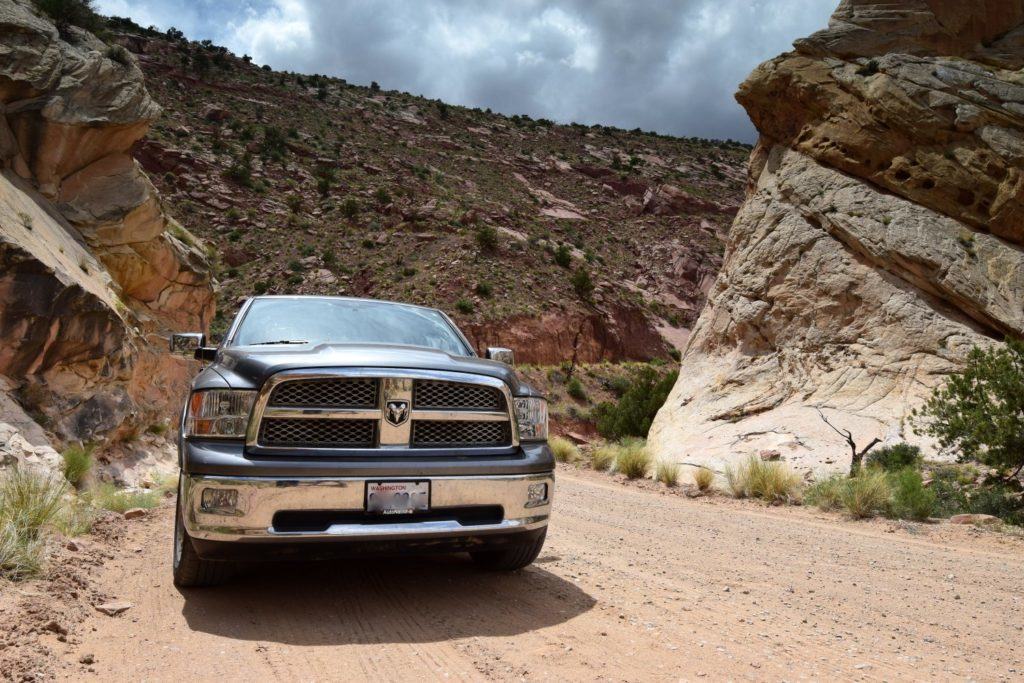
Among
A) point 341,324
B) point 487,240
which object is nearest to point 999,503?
point 341,324

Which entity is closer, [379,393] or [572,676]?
[572,676]

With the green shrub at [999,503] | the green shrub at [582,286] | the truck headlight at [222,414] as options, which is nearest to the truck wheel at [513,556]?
the truck headlight at [222,414]

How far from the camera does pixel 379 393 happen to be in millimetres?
4094

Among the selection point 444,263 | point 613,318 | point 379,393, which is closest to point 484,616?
point 379,393

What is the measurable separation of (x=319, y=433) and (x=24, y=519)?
96.8 inches

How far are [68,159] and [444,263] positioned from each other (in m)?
32.3

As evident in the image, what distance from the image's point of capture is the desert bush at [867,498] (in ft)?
31.0

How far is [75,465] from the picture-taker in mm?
8711

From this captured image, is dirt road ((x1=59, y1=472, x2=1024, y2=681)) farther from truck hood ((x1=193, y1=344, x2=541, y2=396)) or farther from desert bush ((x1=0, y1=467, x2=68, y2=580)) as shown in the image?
truck hood ((x1=193, y1=344, x2=541, y2=396))

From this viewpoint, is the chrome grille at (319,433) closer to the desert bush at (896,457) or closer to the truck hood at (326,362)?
the truck hood at (326,362)

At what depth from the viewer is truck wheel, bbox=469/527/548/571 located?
485 cm

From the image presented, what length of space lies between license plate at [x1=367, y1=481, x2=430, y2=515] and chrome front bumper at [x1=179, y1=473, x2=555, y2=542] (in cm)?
3

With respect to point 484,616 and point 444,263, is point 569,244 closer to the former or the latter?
point 444,263

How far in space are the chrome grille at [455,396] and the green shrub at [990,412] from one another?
27.9 ft
